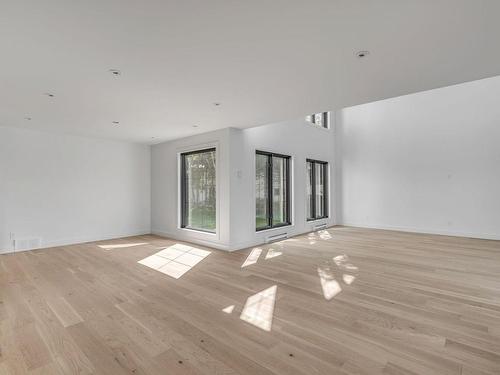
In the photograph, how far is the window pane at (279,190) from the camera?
19.6 feet

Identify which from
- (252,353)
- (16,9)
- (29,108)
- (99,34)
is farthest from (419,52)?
(29,108)

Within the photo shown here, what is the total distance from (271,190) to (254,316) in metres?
3.69

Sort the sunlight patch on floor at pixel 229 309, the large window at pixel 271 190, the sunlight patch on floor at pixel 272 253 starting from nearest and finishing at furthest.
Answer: the sunlight patch on floor at pixel 229 309 < the sunlight patch on floor at pixel 272 253 < the large window at pixel 271 190

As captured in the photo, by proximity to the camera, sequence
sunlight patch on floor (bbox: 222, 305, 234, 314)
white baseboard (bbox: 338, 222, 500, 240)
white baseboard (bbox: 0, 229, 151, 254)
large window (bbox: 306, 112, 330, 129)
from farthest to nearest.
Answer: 1. large window (bbox: 306, 112, 330, 129)
2. white baseboard (bbox: 338, 222, 500, 240)
3. white baseboard (bbox: 0, 229, 151, 254)
4. sunlight patch on floor (bbox: 222, 305, 234, 314)

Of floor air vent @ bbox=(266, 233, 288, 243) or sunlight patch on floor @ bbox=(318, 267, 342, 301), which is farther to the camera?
floor air vent @ bbox=(266, 233, 288, 243)

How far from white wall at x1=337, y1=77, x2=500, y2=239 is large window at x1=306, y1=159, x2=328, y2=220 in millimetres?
719

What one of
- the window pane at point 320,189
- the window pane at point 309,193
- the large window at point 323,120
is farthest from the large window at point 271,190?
the large window at point 323,120

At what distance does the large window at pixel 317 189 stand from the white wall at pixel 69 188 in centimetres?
456

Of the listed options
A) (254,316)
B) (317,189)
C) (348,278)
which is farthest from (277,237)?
(254,316)

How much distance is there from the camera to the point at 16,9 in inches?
65.4

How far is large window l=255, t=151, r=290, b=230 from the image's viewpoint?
5.60 metres

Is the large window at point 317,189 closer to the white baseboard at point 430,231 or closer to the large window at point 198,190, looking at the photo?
the white baseboard at point 430,231

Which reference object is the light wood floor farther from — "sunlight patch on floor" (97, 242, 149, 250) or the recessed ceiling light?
the recessed ceiling light

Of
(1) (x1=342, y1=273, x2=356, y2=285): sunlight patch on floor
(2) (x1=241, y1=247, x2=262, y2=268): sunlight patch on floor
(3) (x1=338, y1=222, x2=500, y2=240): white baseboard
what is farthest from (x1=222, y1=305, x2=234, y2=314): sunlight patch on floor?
(3) (x1=338, y1=222, x2=500, y2=240): white baseboard
